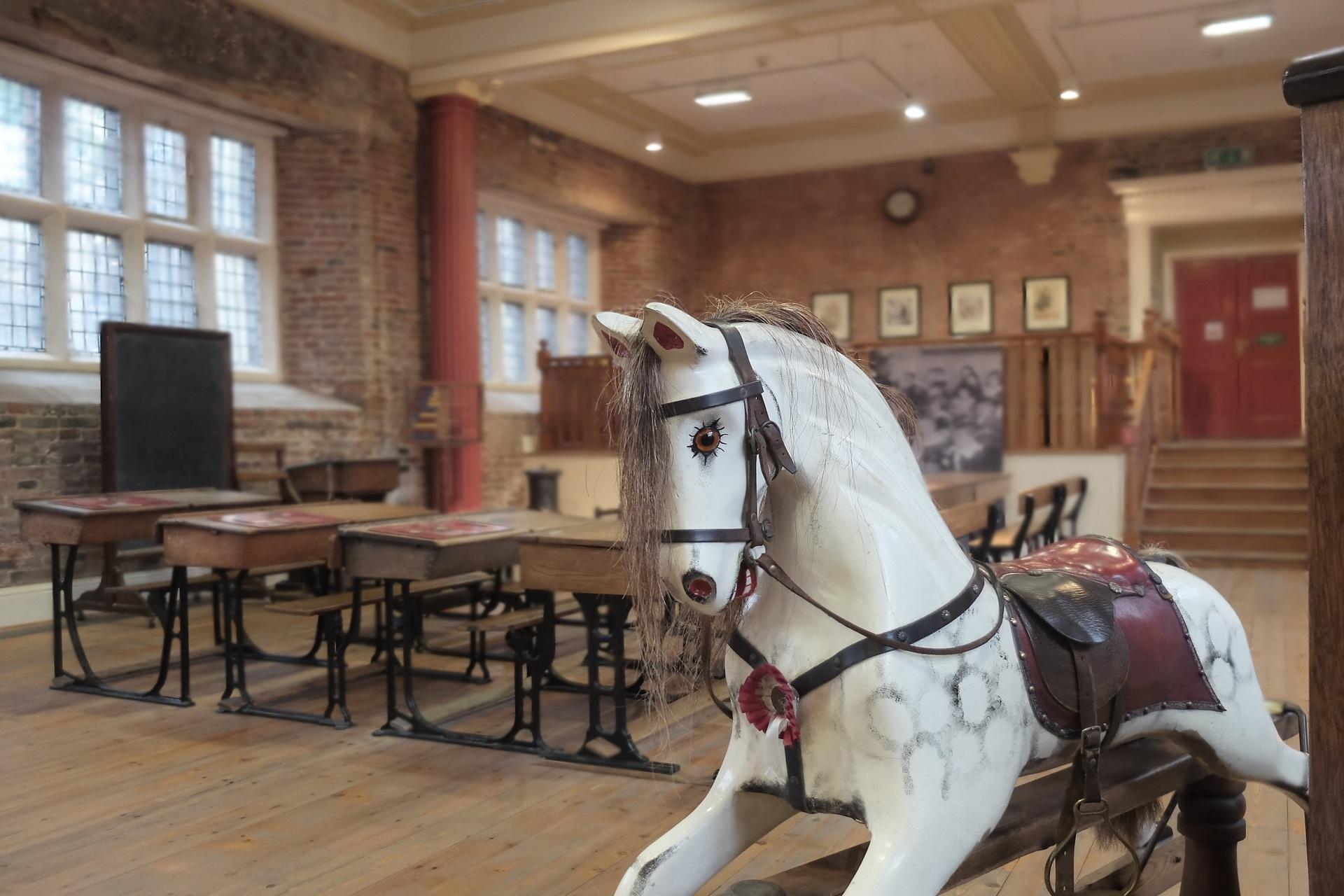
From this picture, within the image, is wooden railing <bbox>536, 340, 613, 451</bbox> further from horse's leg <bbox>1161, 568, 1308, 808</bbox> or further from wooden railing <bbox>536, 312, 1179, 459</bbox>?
horse's leg <bbox>1161, 568, 1308, 808</bbox>

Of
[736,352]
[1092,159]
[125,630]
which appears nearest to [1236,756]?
[736,352]

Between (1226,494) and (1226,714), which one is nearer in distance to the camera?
(1226,714)

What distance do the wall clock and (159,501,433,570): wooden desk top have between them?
9.52m

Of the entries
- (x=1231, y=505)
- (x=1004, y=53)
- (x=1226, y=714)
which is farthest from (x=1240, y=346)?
(x=1226, y=714)

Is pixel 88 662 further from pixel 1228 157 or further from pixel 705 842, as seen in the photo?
pixel 1228 157

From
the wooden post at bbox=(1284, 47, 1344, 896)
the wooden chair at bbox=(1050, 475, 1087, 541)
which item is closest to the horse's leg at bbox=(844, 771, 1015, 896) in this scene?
the wooden post at bbox=(1284, 47, 1344, 896)

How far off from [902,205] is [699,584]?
39.6 ft

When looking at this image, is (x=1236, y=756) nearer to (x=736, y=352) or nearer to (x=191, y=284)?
(x=736, y=352)

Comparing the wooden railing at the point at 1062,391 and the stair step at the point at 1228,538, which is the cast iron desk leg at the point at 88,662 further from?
the stair step at the point at 1228,538

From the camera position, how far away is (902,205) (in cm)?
1284

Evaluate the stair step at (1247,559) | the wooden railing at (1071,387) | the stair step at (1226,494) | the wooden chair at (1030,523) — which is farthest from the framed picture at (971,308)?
the wooden chair at (1030,523)

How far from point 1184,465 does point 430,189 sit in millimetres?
7032

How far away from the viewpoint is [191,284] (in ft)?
26.9

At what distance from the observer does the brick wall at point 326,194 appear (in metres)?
7.62
